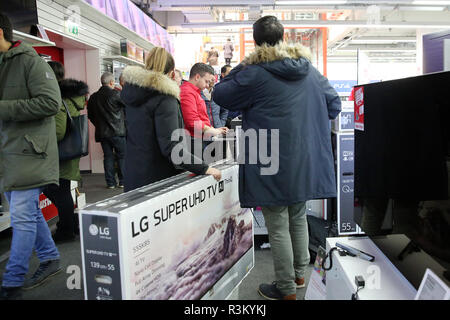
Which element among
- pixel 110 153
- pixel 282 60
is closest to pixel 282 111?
pixel 282 60

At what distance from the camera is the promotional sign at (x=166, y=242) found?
1206 millimetres

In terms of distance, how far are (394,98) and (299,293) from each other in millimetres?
1324

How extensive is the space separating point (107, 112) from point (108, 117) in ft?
0.24

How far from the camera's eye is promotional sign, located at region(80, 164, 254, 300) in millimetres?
1206

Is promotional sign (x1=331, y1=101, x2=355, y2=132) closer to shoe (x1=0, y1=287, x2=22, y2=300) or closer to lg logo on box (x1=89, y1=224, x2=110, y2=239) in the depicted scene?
lg logo on box (x1=89, y1=224, x2=110, y2=239)

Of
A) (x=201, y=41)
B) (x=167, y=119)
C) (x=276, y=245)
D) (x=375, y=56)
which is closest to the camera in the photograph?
(x=167, y=119)

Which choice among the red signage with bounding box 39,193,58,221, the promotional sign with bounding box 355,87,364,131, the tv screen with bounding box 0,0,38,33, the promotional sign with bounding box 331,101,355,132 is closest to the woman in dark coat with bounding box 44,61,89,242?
the red signage with bounding box 39,193,58,221

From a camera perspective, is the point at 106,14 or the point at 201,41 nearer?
the point at 106,14

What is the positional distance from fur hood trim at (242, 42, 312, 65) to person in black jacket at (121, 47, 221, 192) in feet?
1.32

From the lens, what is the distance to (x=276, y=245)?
1943mm

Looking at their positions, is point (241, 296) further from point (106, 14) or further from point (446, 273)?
point (106, 14)

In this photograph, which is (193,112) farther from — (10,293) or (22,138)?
(10,293)

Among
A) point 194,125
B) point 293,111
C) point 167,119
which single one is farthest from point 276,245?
point 194,125

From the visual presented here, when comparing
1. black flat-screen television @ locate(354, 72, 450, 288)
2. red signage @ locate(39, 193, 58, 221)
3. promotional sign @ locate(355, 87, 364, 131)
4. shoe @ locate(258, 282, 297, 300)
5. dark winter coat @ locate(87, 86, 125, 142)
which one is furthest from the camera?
dark winter coat @ locate(87, 86, 125, 142)
